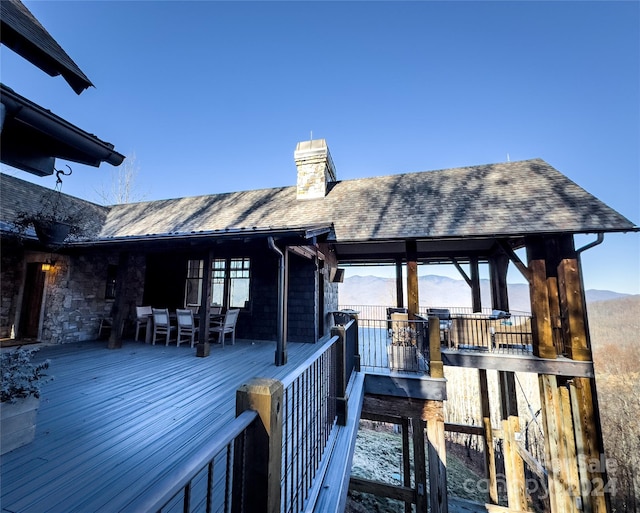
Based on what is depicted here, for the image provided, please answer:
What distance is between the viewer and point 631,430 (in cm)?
1209

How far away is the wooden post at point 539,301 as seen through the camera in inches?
242

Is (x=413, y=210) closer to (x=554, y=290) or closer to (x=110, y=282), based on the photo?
(x=554, y=290)

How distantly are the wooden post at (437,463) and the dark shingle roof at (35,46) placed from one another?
7.38 m

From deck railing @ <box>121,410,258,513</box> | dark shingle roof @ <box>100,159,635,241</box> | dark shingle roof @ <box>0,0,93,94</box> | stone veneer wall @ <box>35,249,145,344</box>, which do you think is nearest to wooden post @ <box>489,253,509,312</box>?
dark shingle roof @ <box>100,159,635,241</box>

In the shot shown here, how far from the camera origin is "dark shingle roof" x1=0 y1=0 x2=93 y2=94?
7.14ft

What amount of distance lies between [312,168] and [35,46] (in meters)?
8.55

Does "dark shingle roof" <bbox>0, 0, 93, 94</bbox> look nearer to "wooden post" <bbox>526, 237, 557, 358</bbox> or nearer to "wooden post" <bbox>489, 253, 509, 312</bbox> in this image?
"wooden post" <bbox>526, 237, 557, 358</bbox>

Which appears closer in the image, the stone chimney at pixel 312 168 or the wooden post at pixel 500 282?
the wooden post at pixel 500 282

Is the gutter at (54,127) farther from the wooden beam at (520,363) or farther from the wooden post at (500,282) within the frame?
the wooden post at (500,282)

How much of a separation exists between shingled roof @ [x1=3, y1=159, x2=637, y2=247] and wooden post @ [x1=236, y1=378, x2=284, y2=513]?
396 centimetres

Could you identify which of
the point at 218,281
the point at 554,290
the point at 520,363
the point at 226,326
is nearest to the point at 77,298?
the point at 218,281

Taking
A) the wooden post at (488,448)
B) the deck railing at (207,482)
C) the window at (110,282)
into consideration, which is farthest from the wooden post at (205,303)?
the wooden post at (488,448)

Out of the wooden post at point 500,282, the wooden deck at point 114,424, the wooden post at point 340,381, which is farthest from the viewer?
the wooden post at point 500,282

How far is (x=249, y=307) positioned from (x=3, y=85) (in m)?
6.86
